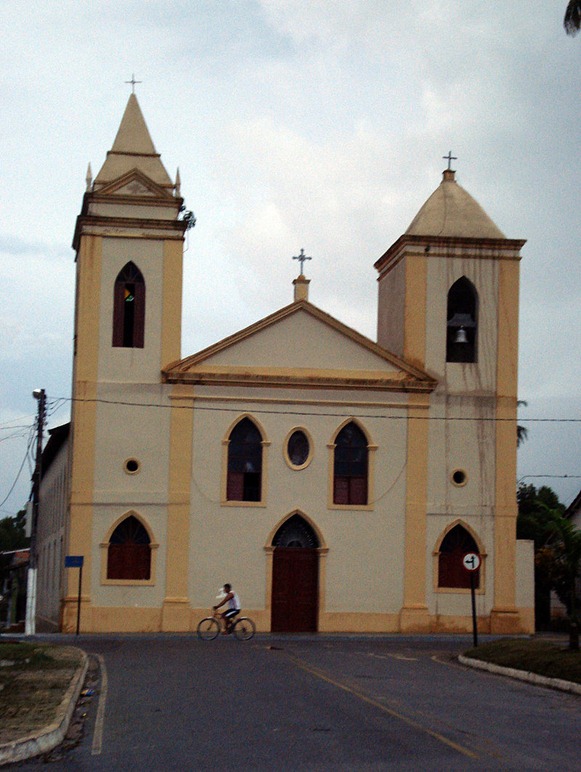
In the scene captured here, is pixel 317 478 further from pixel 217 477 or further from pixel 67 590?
pixel 67 590

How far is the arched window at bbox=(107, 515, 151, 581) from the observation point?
3462 cm

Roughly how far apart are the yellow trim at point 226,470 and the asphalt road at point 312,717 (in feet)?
33.8

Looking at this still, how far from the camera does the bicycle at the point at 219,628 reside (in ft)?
104

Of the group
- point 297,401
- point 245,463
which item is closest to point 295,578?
point 245,463

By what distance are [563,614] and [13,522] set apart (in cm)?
7347

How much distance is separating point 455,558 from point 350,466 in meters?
3.70

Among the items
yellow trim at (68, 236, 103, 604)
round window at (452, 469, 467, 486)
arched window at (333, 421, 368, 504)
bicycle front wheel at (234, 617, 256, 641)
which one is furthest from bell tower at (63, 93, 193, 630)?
round window at (452, 469, 467, 486)

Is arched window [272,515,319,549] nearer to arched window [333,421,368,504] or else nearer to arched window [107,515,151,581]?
arched window [333,421,368,504]

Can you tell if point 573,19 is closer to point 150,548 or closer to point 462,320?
point 462,320

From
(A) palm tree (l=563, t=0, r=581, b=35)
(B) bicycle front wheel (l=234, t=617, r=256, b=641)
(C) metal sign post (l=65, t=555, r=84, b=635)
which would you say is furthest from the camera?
(C) metal sign post (l=65, t=555, r=84, b=635)

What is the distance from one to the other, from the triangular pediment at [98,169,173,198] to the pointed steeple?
245 millimetres

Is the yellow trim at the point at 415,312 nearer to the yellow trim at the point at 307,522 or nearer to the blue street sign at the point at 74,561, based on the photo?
the yellow trim at the point at 307,522

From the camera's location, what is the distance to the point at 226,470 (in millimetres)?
35312

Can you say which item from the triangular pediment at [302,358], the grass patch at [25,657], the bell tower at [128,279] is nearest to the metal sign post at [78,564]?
the bell tower at [128,279]
